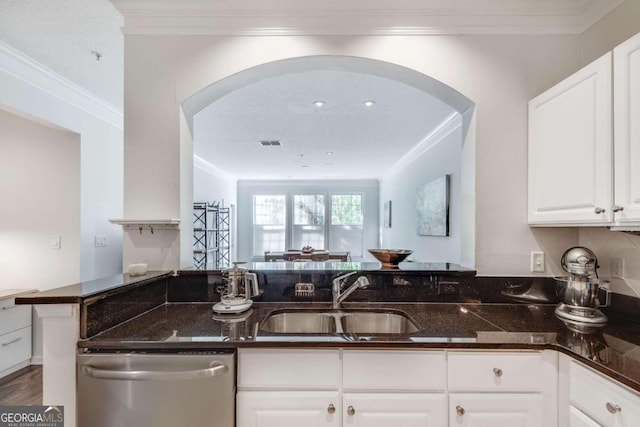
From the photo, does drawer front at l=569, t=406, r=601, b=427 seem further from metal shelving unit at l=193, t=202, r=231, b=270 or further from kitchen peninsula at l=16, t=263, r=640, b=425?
metal shelving unit at l=193, t=202, r=231, b=270

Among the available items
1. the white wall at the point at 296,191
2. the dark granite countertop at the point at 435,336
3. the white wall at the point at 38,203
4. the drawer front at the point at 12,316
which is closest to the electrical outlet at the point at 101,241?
the white wall at the point at 38,203

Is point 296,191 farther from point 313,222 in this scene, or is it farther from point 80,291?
point 80,291

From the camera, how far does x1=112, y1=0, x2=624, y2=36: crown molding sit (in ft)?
5.74

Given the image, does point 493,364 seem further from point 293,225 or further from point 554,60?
point 293,225

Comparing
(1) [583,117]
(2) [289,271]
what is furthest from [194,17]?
(1) [583,117]

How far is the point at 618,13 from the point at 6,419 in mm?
3359

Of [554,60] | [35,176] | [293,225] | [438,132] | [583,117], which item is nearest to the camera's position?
[583,117]

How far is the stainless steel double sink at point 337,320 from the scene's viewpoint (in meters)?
1.68

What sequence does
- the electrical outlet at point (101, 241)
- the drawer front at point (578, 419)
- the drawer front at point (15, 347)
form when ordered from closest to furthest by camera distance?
the drawer front at point (578, 419)
the drawer front at point (15, 347)
the electrical outlet at point (101, 241)

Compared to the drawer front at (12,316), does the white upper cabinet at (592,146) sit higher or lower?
higher

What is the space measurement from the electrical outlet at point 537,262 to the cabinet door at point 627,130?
0.55 m

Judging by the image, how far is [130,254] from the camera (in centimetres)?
183

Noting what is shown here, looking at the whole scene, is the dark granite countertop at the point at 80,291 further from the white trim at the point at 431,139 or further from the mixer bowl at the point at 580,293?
the white trim at the point at 431,139

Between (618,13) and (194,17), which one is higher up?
A: (194,17)
